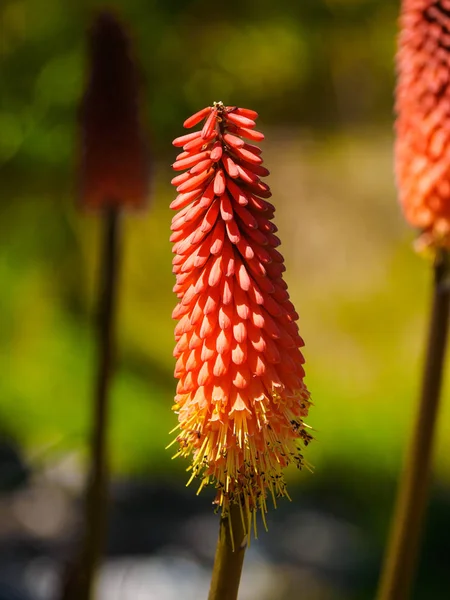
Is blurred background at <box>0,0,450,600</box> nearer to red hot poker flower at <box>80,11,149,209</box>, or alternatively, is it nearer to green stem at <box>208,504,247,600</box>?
red hot poker flower at <box>80,11,149,209</box>

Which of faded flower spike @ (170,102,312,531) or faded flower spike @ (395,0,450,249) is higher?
faded flower spike @ (395,0,450,249)

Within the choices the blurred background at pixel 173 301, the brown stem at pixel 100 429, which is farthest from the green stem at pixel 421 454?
the blurred background at pixel 173 301

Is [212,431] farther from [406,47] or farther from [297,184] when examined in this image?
[297,184]

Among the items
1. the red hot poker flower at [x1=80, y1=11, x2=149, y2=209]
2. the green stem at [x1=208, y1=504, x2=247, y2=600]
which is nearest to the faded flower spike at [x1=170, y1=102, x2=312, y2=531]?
the green stem at [x1=208, y1=504, x2=247, y2=600]

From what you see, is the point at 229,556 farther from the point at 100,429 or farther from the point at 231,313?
the point at 100,429

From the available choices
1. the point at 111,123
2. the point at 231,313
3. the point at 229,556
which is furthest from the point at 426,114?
the point at 229,556

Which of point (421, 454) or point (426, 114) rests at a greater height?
point (426, 114)

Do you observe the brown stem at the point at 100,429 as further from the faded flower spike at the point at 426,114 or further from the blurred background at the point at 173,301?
the blurred background at the point at 173,301
